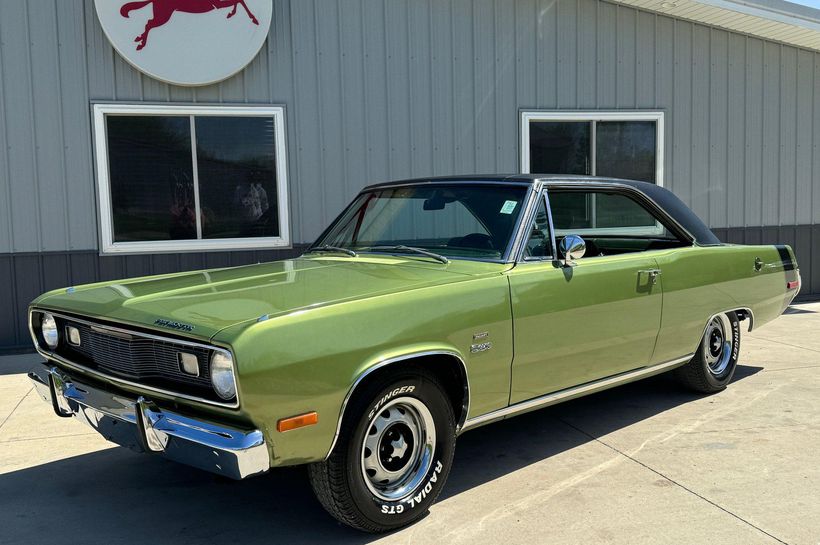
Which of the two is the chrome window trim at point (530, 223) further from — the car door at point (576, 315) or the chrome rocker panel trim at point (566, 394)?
the chrome rocker panel trim at point (566, 394)

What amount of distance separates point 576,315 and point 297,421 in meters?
1.85

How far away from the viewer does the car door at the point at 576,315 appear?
12.0 feet

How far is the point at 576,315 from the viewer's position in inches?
154

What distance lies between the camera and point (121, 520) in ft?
11.1

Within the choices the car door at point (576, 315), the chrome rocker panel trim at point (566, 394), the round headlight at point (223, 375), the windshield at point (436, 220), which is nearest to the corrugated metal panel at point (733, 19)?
the car door at point (576, 315)

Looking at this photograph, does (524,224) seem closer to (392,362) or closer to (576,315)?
(576,315)

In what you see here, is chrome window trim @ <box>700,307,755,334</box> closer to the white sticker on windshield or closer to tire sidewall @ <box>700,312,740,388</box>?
tire sidewall @ <box>700,312,740,388</box>

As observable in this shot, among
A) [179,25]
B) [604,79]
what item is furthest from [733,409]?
[179,25]

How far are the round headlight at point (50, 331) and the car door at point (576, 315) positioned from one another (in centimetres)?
239

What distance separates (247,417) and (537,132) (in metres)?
7.02

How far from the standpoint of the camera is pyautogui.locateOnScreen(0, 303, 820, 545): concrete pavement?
3178mm

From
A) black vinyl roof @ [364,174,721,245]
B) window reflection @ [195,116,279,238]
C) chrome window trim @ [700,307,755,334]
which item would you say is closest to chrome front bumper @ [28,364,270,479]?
black vinyl roof @ [364,174,721,245]

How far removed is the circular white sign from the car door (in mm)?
4885

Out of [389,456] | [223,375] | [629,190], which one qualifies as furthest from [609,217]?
[223,375]
